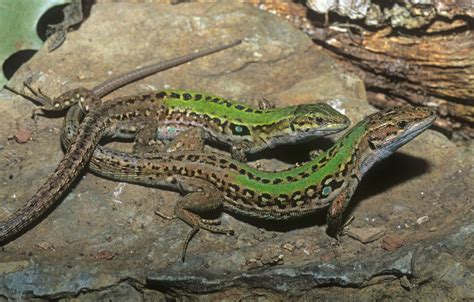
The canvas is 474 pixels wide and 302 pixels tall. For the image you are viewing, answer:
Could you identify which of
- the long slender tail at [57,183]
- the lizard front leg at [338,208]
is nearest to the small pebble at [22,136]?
the long slender tail at [57,183]

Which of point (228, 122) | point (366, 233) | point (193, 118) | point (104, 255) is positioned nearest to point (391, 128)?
point (366, 233)

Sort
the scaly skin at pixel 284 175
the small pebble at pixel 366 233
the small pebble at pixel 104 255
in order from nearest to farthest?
the small pebble at pixel 104 255, the scaly skin at pixel 284 175, the small pebble at pixel 366 233

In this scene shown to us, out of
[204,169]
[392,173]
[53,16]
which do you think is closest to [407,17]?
[392,173]

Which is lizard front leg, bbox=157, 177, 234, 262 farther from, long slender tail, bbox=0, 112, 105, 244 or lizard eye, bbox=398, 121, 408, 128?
lizard eye, bbox=398, 121, 408, 128

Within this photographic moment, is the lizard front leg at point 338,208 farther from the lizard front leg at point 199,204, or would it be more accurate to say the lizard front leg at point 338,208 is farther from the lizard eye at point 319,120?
the lizard front leg at point 199,204

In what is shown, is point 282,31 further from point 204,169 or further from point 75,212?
point 75,212

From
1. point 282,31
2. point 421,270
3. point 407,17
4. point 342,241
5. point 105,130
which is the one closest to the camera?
point 421,270

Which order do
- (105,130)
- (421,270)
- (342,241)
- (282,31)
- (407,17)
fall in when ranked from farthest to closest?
(282,31) → (407,17) → (105,130) → (342,241) → (421,270)
